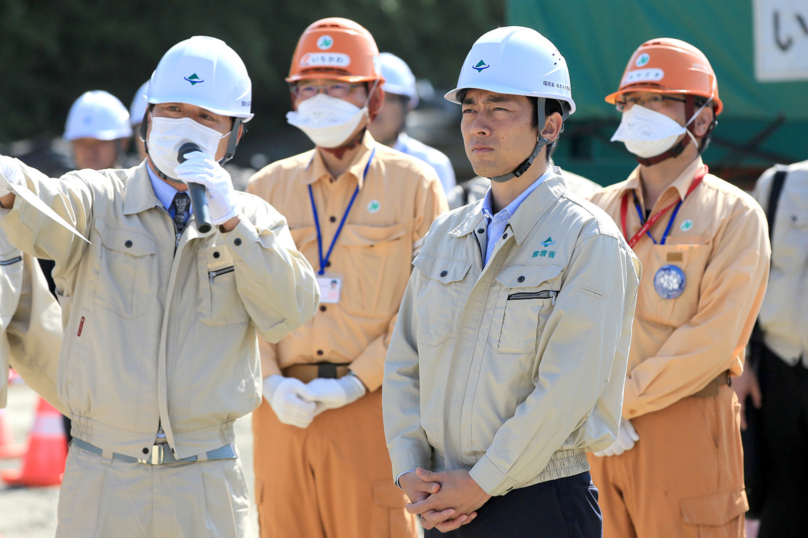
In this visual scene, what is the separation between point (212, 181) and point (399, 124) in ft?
12.3

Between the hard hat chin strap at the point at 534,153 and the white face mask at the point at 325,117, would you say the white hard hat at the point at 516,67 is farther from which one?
the white face mask at the point at 325,117

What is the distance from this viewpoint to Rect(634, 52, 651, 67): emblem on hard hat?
4.18 m

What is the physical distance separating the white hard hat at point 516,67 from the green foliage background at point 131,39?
12.6 meters

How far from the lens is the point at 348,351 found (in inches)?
164

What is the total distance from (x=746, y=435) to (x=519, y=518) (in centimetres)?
258

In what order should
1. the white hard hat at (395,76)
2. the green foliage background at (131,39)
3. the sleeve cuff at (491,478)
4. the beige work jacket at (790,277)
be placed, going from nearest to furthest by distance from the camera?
the sleeve cuff at (491,478)
the beige work jacket at (790,277)
the white hard hat at (395,76)
the green foliage background at (131,39)

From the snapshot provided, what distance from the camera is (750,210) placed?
12.8ft

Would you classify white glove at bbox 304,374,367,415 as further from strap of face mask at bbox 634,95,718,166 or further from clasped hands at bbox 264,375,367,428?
strap of face mask at bbox 634,95,718,166

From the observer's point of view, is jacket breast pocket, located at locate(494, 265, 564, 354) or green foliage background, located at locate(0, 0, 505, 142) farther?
green foliage background, located at locate(0, 0, 505, 142)

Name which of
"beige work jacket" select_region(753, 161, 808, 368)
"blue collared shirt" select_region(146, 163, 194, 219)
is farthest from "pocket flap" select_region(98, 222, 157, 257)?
"beige work jacket" select_region(753, 161, 808, 368)

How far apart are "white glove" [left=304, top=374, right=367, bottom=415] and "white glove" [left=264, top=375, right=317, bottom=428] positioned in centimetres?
3

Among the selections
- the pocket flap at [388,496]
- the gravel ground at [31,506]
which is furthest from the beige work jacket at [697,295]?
the gravel ground at [31,506]

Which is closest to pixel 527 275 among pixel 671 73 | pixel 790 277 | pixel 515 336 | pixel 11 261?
pixel 515 336

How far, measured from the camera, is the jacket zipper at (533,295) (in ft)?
9.15
